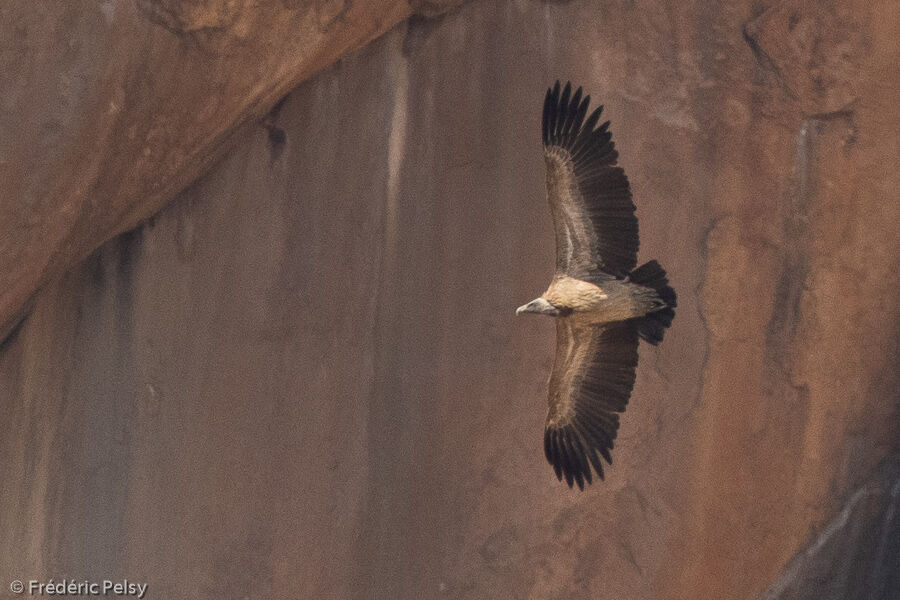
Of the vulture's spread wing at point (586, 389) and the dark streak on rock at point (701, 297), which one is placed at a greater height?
the dark streak on rock at point (701, 297)

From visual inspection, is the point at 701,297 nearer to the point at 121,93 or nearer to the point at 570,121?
the point at 570,121

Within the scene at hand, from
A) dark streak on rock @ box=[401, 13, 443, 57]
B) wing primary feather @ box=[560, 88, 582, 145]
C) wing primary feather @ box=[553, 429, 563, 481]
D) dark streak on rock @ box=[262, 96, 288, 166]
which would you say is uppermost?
dark streak on rock @ box=[401, 13, 443, 57]

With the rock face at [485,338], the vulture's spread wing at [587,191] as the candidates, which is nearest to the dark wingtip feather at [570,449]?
the vulture's spread wing at [587,191]

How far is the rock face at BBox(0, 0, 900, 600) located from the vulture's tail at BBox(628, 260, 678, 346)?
1.13m

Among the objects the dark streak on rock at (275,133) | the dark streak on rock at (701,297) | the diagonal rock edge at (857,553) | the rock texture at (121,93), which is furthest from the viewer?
the dark streak on rock at (275,133)

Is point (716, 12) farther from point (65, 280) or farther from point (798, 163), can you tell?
point (65, 280)

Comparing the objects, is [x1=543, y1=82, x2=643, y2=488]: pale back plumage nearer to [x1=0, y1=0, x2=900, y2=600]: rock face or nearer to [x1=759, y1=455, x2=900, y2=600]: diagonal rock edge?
[x1=0, y1=0, x2=900, y2=600]: rock face

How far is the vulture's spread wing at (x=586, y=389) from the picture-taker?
4.23 meters

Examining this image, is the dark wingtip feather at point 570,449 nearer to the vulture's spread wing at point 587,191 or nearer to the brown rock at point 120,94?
the vulture's spread wing at point 587,191

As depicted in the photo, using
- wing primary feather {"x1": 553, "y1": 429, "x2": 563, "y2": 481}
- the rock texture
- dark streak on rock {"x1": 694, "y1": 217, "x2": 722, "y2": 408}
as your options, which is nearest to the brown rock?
the rock texture

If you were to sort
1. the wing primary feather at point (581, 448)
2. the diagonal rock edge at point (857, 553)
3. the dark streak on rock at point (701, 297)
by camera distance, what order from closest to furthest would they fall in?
the wing primary feather at point (581, 448) < the dark streak on rock at point (701, 297) < the diagonal rock edge at point (857, 553)

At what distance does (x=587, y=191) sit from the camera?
4160mm

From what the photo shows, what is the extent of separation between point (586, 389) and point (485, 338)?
118cm

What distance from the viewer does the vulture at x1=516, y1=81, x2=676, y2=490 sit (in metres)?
4.15
